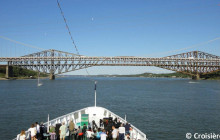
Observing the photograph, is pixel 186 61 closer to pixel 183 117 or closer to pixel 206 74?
pixel 206 74

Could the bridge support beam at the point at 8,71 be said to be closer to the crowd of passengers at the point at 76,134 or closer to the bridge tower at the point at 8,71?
the bridge tower at the point at 8,71

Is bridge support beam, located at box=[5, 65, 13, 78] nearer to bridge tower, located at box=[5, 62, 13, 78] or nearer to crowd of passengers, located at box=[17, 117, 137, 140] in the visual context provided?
bridge tower, located at box=[5, 62, 13, 78]

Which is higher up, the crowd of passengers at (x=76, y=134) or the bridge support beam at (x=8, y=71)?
the bridge support beam at (x=8, y=71)

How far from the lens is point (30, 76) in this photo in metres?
156

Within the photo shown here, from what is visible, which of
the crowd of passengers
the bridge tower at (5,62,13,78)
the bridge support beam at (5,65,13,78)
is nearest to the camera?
the crowd of passengers

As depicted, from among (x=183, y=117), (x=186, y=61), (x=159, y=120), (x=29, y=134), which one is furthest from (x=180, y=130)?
(x=186, y=61)

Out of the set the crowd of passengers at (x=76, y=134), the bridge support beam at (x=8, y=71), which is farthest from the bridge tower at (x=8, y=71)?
the crowd of passengers at (x=76, y=134)

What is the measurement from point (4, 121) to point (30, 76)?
5577 inches

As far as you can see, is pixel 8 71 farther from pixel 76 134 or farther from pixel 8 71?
pixel 76 134

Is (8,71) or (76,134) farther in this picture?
(8,71)

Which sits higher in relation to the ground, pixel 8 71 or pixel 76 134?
pixel 8 71

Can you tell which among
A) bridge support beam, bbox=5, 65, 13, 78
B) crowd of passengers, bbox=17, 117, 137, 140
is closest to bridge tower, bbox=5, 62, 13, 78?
bridge support beam, bbox=5, 65, 13, 78

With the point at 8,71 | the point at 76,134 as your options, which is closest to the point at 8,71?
the point at 8,71

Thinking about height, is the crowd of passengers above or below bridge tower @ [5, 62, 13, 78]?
below
